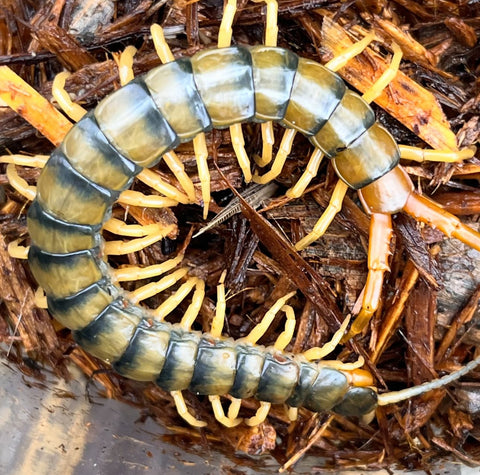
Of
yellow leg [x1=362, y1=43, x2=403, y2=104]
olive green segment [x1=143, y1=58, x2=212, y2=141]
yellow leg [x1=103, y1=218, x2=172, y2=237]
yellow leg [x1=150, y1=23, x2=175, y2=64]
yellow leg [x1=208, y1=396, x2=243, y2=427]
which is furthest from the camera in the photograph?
yellow leg [x1=208, y1=396, x2=243, y2=427]

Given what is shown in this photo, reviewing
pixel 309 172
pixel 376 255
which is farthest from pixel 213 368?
pixel 309 172

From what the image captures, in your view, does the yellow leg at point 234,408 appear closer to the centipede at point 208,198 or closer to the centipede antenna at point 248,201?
the centipede at point 208,198

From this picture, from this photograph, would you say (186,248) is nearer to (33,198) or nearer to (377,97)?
(33,198)

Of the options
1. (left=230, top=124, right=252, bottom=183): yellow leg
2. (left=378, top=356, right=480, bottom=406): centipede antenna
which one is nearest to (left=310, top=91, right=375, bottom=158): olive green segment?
(left=230, top=124, right=252, bottom=183): yellow leg

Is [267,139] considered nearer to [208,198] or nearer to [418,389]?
[208,198]

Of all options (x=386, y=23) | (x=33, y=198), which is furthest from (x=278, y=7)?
(x=33, y=198)

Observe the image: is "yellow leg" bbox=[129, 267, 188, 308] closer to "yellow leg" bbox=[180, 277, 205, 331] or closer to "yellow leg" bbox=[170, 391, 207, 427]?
"yellow leg" bbox=[180, 277, 205, 331]

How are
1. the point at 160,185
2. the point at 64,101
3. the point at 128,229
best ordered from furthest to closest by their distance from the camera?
the point at 128,229, the point at 160,185, the point at 64,101
